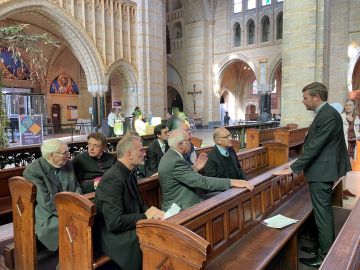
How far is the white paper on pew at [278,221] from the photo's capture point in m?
2.84

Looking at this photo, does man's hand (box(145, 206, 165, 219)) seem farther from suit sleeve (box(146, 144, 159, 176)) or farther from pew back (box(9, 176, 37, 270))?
suit sleeve (box(146, 144, 159, 176))

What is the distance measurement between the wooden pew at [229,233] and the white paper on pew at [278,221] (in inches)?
2.1

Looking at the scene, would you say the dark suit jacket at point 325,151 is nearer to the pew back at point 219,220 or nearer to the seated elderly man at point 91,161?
the pew back at point 219,220

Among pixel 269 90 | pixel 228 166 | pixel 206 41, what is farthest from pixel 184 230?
pixel 206 41

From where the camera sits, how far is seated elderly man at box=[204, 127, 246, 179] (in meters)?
3.29

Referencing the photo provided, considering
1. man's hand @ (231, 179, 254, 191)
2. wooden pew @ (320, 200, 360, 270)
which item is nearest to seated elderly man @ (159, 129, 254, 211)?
man's hand @ (231, 179, 254, 191)

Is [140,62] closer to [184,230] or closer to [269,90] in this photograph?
[269,90]

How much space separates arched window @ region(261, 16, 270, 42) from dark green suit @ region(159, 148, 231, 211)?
18950 mm

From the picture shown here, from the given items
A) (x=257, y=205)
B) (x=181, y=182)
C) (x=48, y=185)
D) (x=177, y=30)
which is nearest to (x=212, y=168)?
(x=257, y=205)

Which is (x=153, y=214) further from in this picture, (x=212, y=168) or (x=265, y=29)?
(x=265, y=29)

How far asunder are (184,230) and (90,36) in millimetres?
13777

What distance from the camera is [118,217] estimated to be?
2.15 meters

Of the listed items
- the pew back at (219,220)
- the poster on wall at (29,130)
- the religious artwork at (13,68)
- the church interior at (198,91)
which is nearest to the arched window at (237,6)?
the church interior at (198,91)

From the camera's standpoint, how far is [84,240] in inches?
87.0
